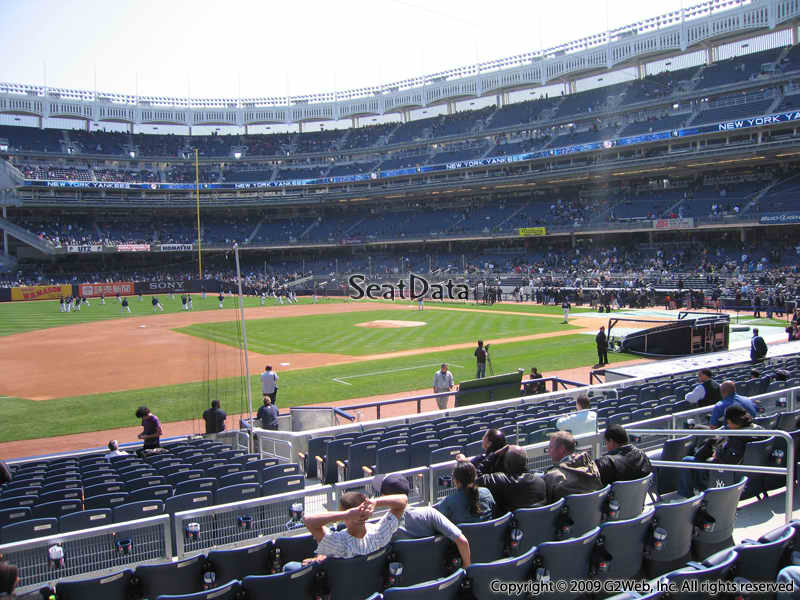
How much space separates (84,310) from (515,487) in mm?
53364

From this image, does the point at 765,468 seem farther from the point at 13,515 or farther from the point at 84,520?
the point at 13,515

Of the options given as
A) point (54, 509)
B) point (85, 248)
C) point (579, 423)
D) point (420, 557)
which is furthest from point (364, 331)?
point (85, 248)

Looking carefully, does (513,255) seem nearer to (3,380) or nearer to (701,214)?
(701,214)

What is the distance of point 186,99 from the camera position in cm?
8812

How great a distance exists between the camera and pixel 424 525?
4887mm

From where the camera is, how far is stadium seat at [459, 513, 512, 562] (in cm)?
512

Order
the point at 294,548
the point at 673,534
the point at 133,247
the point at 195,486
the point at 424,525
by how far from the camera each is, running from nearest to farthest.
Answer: the point at 424,525
the point at 294,548
the point at 673,534
the point at 195,486
the point at 133,247

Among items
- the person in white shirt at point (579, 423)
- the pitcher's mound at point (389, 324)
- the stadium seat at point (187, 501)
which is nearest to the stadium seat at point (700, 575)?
the person in white shirt at point (579, 423)

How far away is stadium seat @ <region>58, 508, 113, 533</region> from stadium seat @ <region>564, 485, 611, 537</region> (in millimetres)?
4954

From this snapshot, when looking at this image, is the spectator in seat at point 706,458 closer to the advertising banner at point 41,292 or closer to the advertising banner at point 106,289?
the advertising banner at point 106,289

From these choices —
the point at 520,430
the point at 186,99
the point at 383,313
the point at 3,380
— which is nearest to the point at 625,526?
the point at 520,430

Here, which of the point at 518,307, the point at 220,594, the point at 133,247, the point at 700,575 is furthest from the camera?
the point at 133,247

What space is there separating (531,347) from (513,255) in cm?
3755

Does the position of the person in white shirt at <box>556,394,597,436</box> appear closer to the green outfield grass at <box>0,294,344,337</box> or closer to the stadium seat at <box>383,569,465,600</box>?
the stadium seat at <box>383,569,465,600</box>
